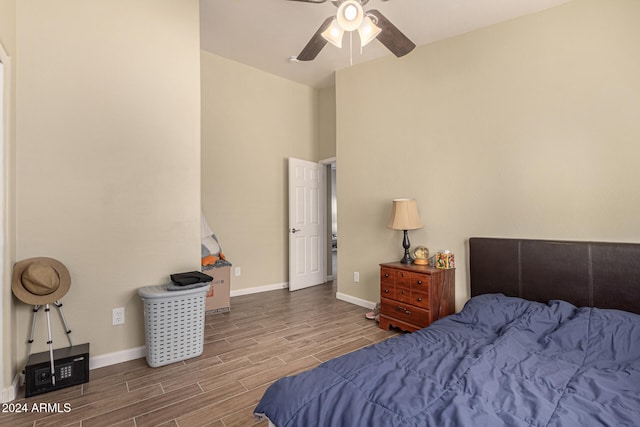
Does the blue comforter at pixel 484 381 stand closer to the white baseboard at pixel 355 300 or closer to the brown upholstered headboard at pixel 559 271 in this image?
the brown upholstered headboard at pixel 559 271

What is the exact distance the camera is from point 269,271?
4.96 m

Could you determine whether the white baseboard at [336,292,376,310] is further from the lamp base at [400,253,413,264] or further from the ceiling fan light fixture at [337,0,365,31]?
the ceiling fan light fixture at [337,0,365,31]

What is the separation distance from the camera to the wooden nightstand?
3004 mm

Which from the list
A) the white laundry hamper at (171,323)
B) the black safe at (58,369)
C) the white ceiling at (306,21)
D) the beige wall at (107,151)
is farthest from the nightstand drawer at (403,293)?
the black safe at (58,369)

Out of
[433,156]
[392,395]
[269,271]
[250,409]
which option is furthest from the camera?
[269,271]

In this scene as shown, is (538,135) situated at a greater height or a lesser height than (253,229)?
greater

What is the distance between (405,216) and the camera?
3.34 meters

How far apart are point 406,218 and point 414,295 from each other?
78 centimetres

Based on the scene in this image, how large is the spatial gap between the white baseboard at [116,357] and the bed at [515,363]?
5.86 feet

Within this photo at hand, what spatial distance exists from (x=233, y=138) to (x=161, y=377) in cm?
320

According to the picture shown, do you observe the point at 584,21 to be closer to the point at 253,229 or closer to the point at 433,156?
the point at 433,156

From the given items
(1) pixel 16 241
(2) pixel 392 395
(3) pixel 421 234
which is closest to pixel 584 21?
(3) pixel 421 234

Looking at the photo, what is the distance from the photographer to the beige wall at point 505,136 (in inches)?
96.1

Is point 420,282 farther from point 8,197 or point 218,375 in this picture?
point 8,197
